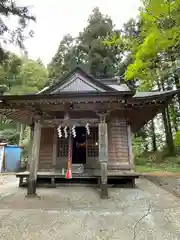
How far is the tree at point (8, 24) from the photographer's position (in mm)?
4750

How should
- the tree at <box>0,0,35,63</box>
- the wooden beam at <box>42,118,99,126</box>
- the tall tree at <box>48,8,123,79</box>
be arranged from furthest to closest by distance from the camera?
the tall tree at <box>48,8,123,79</box>
the wooden beam at <box>42,118,99,126</box>
the tree at <box>0,0,35,63</box>

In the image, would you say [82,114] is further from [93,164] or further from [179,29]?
[179,29]

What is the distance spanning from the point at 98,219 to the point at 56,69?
782 inches

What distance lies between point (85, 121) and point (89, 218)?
8.92 feet

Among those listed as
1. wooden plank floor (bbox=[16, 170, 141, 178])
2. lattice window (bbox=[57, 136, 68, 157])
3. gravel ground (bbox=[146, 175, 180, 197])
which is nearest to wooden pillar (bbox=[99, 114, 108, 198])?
wooden plank floor (bbox=[16, 170, 141, 178])

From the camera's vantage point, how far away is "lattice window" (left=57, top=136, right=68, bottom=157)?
679cm

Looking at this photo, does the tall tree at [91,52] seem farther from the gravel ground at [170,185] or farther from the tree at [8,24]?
the tree at [8,24]

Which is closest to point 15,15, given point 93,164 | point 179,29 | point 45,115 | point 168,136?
point 45,115

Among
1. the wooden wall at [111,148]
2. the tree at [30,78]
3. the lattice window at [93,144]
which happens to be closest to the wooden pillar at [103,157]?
the wooden wall at [111,148]

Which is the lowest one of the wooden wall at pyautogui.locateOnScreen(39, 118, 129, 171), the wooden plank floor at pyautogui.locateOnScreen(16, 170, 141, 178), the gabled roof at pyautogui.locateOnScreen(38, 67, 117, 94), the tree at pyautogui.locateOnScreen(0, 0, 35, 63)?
the wooden plank floor at pyautogui.locateOnScreen(16, 170, 141, 178)

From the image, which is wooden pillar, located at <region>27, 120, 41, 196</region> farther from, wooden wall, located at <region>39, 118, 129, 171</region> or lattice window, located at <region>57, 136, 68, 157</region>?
lattice window, located at <region>57, 136, 68, 157</region>

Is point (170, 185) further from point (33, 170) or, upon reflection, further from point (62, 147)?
point (33, 170)

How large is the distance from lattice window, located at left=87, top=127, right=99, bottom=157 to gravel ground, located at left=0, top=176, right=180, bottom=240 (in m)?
1.93

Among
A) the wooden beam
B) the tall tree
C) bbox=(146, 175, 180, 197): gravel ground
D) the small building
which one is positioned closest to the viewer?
the small building
